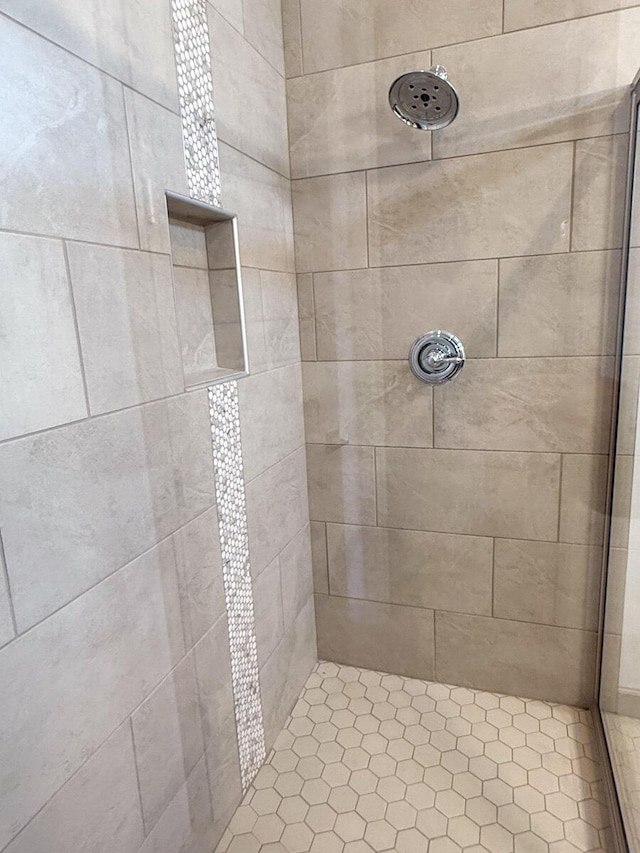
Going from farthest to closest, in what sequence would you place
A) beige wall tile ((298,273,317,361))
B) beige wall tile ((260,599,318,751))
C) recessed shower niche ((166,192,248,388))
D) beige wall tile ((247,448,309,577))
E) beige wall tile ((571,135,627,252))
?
beige wall tile ((298,273,317,361)) < beige wall tile ((260,599,318,751)) < beige wall tile ((247,448,309,577)) < beige wall tile ((571,135,627,252)) < recessed shower niche ((166,192,248,388))

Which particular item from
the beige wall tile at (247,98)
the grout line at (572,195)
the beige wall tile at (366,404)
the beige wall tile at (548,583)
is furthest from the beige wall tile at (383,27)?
the beige wall tile at (548,583)

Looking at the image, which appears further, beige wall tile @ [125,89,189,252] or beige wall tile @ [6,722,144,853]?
beige wall tile @ [125,89,189,252]

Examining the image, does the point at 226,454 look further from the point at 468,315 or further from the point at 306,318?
the point at 468,315

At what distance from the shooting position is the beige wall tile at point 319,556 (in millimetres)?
1851

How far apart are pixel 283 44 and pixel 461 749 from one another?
82.5 inches

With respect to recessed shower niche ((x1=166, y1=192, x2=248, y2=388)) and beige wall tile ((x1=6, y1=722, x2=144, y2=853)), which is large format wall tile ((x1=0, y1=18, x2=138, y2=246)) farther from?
beige wall tile ((x1=6, y1=722, x2=144, y2=853))

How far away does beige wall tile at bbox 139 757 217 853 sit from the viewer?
1.10 metres

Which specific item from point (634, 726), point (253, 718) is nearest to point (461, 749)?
point (634, 726)

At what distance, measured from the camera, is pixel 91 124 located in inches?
34.5

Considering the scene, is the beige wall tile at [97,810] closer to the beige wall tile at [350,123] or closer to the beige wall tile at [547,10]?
the beige wall tile at [350,123]

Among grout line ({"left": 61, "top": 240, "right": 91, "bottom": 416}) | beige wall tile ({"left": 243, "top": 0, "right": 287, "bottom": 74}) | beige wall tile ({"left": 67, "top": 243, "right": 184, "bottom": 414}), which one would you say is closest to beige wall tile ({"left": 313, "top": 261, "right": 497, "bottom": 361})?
beige wall tile ({"left": 243, "top": 0, "right": 287, "bottom": 74})

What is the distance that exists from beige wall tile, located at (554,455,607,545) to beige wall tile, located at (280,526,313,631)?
80cm

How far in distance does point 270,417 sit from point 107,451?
0.67 metres

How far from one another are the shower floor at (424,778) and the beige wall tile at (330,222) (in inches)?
55.3
